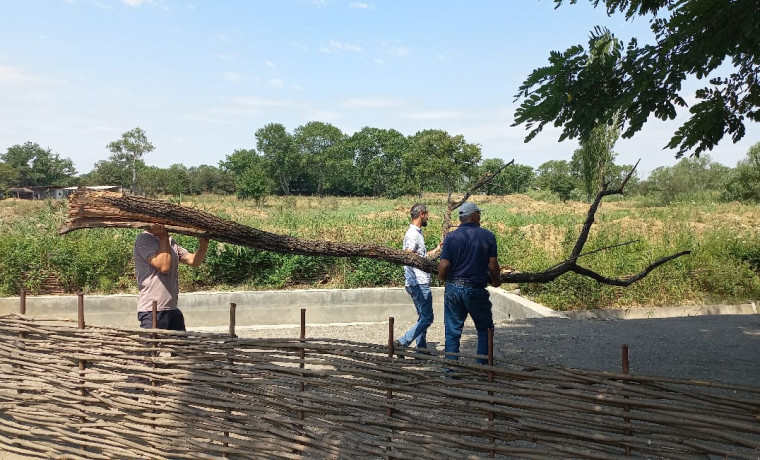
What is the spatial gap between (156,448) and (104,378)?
2.06 feet

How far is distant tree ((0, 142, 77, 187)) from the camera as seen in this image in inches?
3546

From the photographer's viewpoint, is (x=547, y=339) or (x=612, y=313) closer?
(x=547, y=339)

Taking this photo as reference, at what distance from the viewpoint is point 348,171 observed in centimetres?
10462

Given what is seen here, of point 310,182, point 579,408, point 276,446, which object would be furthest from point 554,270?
point 310,182

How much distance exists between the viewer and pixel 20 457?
4.34m

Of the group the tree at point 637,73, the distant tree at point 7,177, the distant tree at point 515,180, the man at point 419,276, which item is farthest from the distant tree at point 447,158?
the distant tree at point 7,177

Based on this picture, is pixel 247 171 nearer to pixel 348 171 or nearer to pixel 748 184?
pixel 748 184

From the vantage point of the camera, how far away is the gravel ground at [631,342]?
6516 mm

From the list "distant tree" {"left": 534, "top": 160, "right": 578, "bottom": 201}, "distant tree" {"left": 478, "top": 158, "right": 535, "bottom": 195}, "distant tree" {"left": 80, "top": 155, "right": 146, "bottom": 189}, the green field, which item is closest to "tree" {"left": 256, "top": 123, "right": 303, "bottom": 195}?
"distant tree" {"left": 80, "top": 155, "right": 146, "bottom": 189}

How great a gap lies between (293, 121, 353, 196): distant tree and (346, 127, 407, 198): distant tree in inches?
122

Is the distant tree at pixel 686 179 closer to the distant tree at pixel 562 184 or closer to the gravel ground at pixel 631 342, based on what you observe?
the distant tree at pixel 562 184

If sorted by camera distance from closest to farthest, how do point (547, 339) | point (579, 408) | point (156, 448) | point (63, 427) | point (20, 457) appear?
Answer: point (579, 408) → point (156, 448) → point (63, 427) → point (20, 457) → point (547, 339)

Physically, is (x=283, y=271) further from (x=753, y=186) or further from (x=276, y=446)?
(x=753, y=186)

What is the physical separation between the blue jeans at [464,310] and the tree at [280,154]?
99678mm
